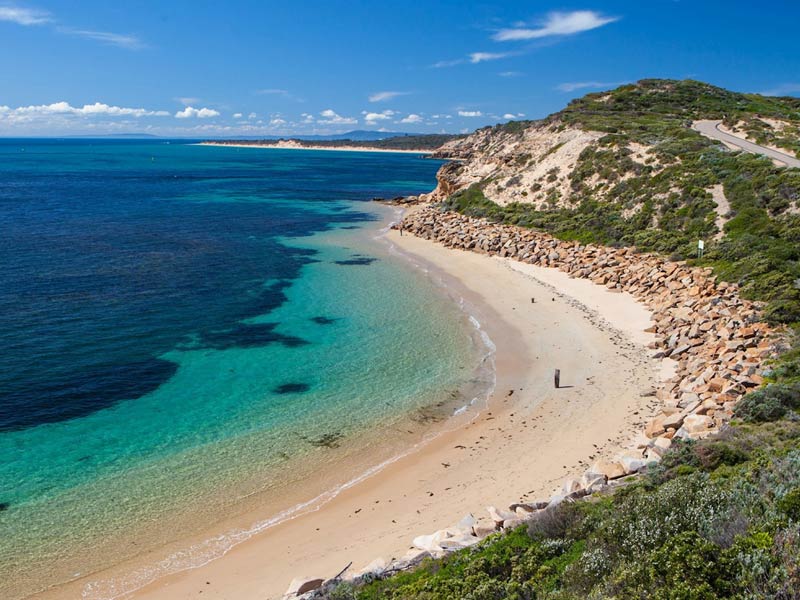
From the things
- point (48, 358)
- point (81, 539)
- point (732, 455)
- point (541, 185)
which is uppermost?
point (541, 185)

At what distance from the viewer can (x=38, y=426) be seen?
1962 centimetres

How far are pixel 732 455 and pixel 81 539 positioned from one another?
1576cm

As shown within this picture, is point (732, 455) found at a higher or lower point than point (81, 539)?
higher

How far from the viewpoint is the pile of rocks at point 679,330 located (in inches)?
670

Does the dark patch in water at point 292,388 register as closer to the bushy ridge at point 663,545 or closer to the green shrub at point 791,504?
the bushy ridge at point 663,545

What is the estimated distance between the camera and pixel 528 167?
6406cm

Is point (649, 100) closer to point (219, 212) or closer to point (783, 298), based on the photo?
point (219, 212)

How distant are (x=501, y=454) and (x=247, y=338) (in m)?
15.2

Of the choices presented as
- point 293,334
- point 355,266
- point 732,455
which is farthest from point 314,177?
point 732,455

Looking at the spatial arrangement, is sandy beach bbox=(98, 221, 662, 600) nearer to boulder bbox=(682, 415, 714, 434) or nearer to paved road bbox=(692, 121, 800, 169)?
boulder bbox=(682, 415, 714, 434)

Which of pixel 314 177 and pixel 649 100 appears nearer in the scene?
pixel 649 100

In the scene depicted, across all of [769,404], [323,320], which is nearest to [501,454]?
[769,404]

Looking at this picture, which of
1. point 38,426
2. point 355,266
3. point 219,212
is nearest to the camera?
point 38,426

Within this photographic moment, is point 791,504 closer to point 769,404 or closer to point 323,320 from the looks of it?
point 769,404
